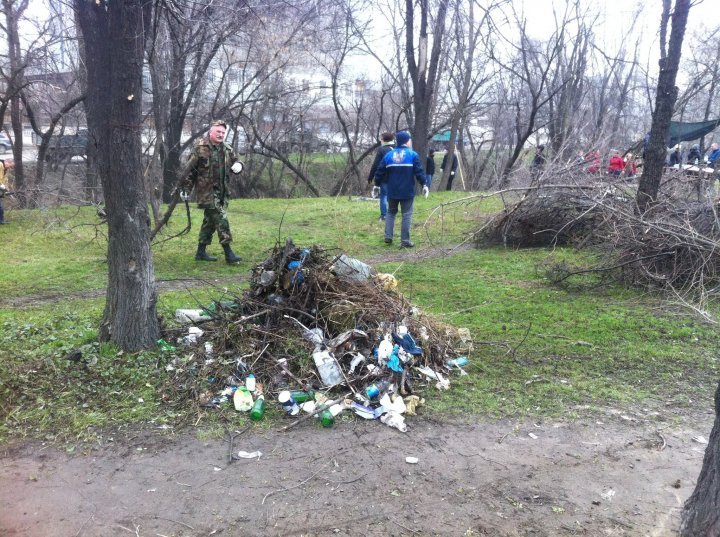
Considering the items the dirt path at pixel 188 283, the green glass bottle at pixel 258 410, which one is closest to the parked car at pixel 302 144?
the dirt path at pixel 188 283

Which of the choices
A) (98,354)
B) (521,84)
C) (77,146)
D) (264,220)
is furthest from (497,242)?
(521,84)

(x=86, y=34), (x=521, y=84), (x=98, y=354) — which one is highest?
(x=521, y=84)

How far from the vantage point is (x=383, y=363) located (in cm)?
448

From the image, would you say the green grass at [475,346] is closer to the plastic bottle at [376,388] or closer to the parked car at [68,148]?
the plastic bottle at [376,388]

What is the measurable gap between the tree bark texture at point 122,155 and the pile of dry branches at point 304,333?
0.45 meters

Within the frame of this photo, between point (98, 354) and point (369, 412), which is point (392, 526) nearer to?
point (369, 412)

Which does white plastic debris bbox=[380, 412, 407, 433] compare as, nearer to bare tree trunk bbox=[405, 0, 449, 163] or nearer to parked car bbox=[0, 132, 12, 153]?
bare tree trunk bbox=[405, 0, 449, 163]

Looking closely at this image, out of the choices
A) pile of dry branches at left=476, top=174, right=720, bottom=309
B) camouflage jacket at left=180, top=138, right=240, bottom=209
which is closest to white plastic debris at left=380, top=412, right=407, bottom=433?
pile of dry branches at left=476, top=174, right=720, bottom=309

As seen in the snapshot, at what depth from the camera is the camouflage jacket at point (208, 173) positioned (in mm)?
8008

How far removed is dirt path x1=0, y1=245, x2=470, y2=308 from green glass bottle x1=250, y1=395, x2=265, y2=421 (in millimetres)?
2320

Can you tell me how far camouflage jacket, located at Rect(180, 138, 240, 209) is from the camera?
26.3ft

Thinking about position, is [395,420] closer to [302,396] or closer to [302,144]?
[302,396]

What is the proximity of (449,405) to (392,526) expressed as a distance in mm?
1414

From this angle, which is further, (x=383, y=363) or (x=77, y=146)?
(x=77, y=146)
